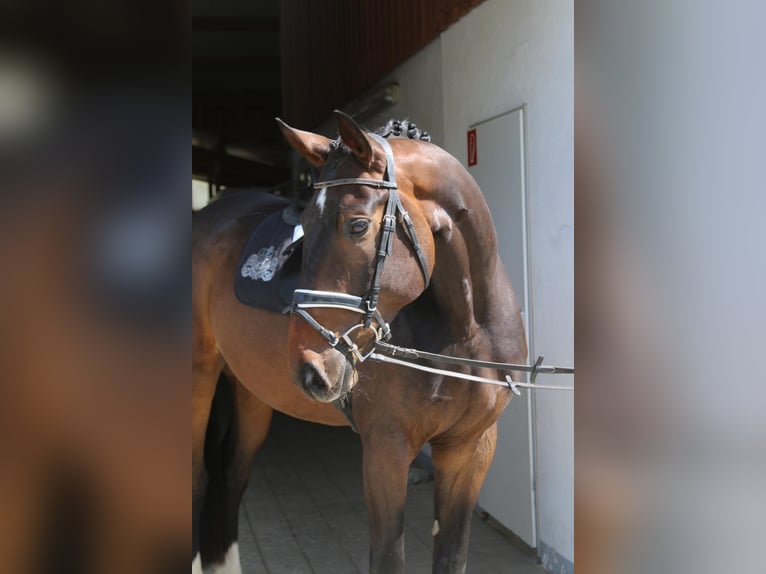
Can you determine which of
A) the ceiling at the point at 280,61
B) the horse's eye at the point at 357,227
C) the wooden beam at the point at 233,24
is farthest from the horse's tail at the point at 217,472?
the wooden beam at the point at 233,24

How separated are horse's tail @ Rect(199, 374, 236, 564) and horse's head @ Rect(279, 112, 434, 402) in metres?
1.89

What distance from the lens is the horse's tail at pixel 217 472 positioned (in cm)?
361

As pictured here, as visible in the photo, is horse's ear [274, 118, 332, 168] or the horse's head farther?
horse's ear [274, 118, 332, 168]

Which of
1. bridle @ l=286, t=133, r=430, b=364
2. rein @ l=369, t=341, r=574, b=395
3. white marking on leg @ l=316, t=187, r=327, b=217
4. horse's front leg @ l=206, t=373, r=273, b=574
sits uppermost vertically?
white marking on leg @ l=316, t=187, r=327, b=217

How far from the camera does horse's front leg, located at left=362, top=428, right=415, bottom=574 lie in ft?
7.77

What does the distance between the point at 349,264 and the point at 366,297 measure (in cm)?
10

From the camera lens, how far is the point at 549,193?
11.5ft

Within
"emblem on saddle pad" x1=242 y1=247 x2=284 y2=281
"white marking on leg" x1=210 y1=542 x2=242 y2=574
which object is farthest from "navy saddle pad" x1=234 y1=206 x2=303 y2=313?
"white marking on leg" x1=210 y1=542 x2=242 y2=574

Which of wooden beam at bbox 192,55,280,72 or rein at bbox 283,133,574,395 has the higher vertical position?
wooden beam at bbox 192,55,280,72

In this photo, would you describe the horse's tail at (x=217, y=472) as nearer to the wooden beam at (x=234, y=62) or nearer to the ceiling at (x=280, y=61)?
the ceiling at (x=280, y=61)

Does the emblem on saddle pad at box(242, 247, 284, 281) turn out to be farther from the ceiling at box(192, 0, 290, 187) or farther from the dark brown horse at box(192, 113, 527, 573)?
the ceiling at box(192, 0, 290, 187)
